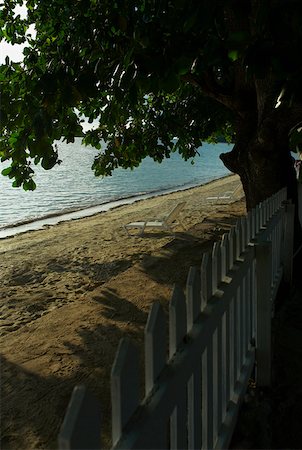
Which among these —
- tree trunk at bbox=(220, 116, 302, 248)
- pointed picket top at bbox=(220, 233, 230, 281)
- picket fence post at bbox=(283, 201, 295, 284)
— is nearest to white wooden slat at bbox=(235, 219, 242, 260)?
pointed picket top at bbox=(220, 233, 230, 281)

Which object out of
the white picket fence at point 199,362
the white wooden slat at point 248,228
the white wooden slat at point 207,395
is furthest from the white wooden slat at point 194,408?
the white wooden slat at point 248,228

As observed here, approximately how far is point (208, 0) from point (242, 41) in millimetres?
303

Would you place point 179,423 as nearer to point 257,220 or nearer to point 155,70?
point 257,220

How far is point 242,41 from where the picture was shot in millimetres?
2473

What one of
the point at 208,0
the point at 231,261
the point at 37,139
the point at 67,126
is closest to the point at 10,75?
the point at 67,126

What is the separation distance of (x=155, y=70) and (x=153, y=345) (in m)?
2.43

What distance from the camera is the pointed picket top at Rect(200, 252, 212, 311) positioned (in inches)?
87.0

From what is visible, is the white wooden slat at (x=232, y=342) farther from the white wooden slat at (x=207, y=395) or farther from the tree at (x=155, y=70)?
the tree at (x=155, y=70)

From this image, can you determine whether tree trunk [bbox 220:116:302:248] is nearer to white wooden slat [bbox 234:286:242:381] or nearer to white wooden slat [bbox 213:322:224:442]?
white wooden slat [bbox 234:286:242:381]

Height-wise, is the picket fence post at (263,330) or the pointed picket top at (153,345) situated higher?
the pointed picket top at (153,345)

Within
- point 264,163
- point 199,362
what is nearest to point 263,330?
point 199,362

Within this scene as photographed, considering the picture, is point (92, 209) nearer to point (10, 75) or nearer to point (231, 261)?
point (10, 75)

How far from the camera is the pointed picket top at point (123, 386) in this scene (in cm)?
123

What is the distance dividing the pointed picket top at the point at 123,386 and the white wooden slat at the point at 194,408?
2.18ft
